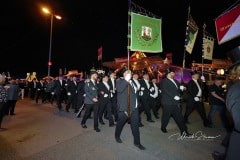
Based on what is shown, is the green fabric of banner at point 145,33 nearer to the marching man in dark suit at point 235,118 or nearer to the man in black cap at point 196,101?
the man in black cap at point 196,101

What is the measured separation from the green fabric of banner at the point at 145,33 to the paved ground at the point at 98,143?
9.42ft

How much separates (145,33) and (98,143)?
378cm

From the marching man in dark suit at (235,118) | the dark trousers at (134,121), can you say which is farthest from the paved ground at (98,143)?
the marching man in dark suit at (235,118)

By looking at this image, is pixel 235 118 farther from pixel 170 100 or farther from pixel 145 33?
pixel 145 33

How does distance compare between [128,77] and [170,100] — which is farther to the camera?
[170,100]

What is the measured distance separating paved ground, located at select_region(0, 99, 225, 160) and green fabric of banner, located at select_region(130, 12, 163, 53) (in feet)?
9.42

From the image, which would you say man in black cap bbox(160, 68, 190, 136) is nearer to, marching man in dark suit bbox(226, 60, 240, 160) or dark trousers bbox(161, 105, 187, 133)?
dark trousers bbox(161, 105, 187, 133)

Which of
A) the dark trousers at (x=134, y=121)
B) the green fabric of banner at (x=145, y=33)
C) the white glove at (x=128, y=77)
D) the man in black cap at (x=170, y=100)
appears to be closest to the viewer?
the dark trousers at (x=134, y=121)

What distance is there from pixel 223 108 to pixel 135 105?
14.8 ft

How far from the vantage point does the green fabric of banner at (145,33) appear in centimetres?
691

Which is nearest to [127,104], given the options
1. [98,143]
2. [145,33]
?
[98,143]

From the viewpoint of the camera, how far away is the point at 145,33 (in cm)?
726

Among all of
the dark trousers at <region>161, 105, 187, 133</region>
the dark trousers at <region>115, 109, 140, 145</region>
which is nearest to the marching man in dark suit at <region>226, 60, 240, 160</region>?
the dark trousers at <region>115, 109, 140, 145</region>

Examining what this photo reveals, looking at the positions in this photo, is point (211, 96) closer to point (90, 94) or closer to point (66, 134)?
point (90, 94)
